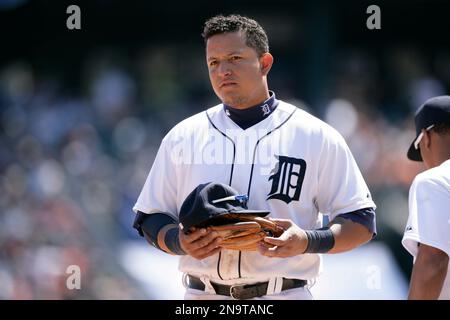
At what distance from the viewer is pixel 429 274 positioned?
2818 mm

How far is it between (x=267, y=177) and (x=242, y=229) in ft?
0.95

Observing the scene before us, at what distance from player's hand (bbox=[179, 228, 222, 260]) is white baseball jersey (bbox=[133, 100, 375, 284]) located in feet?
0.60

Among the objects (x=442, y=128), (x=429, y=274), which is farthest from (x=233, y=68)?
(x=429, y=274)

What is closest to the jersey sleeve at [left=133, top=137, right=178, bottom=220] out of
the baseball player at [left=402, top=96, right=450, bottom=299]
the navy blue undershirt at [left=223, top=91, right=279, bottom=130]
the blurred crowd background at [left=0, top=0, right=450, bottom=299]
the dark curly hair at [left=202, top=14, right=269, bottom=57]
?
the navy blue undershirt at [left=223, top=91, right=279, bottom=130]

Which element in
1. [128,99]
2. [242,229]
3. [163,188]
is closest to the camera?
[242,229]

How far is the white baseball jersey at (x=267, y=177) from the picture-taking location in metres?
3.13

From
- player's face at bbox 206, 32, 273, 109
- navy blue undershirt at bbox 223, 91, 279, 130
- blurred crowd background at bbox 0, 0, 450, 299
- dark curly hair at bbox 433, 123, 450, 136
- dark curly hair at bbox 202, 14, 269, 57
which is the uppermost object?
dark curly hair at bbox 202, 14, 269, 57

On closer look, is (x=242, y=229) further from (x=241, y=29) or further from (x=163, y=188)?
(x=241, y=29)

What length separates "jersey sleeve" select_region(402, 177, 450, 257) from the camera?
286 centimetres

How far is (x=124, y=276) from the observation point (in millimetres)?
7289

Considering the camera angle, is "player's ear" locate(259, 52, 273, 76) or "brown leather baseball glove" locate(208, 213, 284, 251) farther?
"player's ear" locate(259, 52, 273, 76)

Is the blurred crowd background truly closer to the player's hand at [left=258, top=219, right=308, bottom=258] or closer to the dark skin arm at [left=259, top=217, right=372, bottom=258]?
the dark skin arm at [left=259, top=217, right=372, bottom=258]

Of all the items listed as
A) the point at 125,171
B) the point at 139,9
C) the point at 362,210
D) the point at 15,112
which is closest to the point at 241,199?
the point at 362,210

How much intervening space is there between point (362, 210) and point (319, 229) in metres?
0.17
